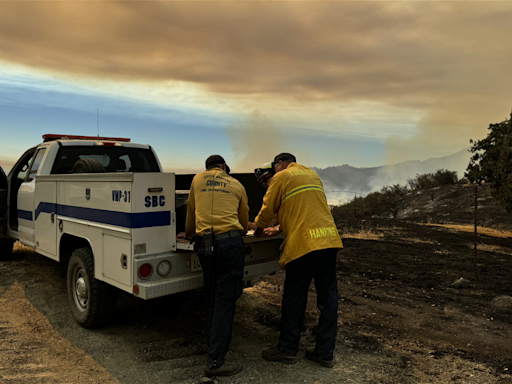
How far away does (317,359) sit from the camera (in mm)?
4055

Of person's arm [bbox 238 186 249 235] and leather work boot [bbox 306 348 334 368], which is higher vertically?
person's arm [bbox 238 186 249 235]

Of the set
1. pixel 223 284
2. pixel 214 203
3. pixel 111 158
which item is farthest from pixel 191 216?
pixel 111 158

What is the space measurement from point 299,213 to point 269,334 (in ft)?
5.29

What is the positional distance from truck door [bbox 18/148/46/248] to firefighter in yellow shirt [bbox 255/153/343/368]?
373 centimetres

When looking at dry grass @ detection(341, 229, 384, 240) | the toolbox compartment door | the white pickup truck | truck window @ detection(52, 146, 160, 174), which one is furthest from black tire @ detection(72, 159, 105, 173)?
dry grass @ detection(341, 229, 384, 240)

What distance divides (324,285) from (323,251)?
0.39 meters

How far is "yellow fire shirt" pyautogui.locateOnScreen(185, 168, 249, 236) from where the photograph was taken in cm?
386

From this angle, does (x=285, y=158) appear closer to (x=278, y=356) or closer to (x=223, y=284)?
(x=223, y=284)

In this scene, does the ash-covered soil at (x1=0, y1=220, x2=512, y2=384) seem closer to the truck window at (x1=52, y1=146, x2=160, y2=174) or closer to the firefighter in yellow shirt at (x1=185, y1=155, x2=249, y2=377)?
the firefighter in yellow shirt at (x1=185, y1=155, x2=249, y2=377)

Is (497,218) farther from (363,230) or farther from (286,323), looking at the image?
(286,323)

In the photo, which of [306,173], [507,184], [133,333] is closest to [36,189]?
[133,333]

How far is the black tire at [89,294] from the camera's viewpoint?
447cm

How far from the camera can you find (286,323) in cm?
412

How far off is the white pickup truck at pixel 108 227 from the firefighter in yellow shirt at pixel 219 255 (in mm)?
257
